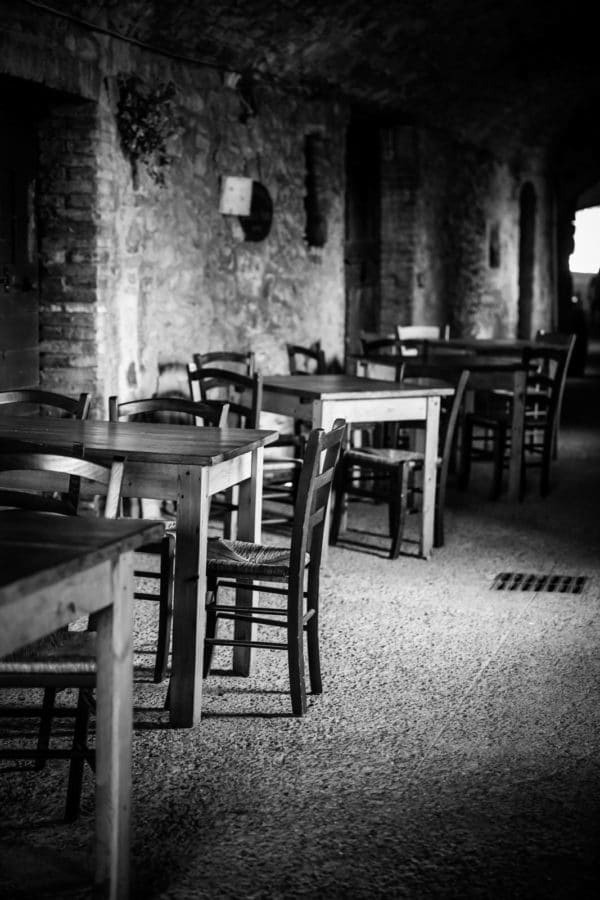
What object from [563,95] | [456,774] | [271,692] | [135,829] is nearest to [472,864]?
[456,774]

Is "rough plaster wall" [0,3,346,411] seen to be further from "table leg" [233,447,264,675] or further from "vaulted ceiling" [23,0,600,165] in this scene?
"table leg" [233,447,264,675]

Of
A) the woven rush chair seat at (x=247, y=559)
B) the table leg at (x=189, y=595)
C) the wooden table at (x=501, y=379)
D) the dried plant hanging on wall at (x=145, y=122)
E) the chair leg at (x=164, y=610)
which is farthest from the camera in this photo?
the wooden table at (x=501, y=379)

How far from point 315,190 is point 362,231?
2.05 metres

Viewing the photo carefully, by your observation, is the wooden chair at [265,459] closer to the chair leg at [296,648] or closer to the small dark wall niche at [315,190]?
the chair leg at [296,648]

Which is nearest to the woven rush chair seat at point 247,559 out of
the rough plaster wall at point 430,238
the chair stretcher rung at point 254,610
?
the chair stretcher rung at point 254,610

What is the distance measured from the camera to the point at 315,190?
29.9 feet

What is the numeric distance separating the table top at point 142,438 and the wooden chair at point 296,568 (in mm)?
262

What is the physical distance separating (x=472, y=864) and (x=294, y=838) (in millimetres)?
414

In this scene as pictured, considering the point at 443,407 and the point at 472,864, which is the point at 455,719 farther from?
the point at 443,407

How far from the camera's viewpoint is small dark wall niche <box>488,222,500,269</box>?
13.9 m

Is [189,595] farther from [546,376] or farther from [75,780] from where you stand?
[546,376]

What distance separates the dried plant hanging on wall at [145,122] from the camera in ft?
21.7

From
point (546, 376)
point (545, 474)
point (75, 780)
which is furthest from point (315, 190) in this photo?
point (75, 780)

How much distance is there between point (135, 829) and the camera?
111 inches
